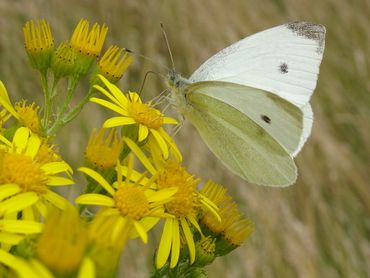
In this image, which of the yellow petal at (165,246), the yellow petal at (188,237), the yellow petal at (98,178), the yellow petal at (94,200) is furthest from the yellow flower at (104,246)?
the yellow petal at (188,237)

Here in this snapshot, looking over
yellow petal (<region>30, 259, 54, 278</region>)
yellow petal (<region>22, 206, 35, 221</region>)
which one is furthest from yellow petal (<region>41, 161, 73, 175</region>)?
yellow petal (<region>30, 259, 54, 278</region>)

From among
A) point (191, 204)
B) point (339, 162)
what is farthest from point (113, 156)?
point (339, 162)

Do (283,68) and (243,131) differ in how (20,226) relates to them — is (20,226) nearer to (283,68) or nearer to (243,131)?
(243,131)

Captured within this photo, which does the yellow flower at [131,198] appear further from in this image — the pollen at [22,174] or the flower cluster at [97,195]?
the pollen at [22,174]

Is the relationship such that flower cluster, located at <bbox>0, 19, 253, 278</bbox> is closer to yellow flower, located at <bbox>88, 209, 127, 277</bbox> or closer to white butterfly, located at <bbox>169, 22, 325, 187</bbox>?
yellow flower, located at <bbox>88, 209, 127, 277</bbox>

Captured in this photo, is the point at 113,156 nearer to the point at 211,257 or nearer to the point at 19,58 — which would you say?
the point at 211,257

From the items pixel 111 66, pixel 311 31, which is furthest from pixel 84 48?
pixel 311 31
